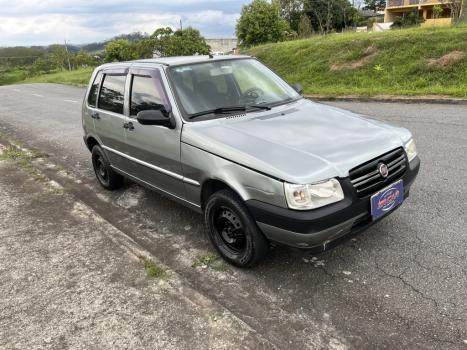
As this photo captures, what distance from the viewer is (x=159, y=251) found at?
398 centimetres

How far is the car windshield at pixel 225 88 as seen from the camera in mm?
3943

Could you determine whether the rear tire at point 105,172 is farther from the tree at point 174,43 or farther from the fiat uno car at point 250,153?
the tree at point 174,43

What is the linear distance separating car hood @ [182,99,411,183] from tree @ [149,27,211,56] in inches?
961

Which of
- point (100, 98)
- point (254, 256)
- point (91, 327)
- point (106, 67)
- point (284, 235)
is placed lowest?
point (91, 327)

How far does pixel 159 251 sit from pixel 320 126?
1.95 m

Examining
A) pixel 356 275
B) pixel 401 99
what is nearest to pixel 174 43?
pixel 401 99

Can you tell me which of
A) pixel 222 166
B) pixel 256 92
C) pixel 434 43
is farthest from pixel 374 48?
pixel 222 166

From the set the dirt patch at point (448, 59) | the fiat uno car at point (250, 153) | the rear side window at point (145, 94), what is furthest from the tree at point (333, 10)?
the rear side window at point (145, 94)

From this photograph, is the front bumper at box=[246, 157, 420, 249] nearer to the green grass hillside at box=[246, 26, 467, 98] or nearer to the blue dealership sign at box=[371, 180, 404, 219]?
the blue dealership sign at box=[371, 180, 404, 219]

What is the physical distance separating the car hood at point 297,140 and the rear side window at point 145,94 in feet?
1.88

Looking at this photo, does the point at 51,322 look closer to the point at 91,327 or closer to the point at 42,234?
the point at 91,327

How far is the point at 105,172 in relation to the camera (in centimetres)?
570

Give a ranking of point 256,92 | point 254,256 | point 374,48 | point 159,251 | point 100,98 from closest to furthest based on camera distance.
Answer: point 254,256 < point 159,251 < point 256,92 < point 100,98 < point 374,48

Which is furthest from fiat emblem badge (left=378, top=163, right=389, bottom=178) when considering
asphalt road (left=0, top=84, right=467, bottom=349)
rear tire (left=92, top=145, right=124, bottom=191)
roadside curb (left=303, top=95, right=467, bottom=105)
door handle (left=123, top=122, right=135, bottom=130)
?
roadside curb (left=303, top=95, right=467, bottom=105)
